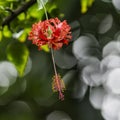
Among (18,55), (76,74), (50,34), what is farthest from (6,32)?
(76,74)

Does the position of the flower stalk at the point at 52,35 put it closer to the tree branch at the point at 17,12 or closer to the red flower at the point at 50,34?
the red flower at the point at 50,34

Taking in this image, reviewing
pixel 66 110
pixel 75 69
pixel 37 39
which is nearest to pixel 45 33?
pixel 37 39

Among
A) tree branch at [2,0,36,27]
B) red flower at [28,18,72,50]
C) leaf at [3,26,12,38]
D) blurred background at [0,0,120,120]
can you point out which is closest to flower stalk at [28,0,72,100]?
red flower at [28,18,72,50]

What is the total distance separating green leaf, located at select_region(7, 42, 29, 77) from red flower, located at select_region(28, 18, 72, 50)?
0.22m

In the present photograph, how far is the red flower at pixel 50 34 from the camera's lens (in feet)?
5.38

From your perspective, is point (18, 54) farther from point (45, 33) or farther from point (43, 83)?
point (43, 83)

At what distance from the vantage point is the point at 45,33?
1.66 metres

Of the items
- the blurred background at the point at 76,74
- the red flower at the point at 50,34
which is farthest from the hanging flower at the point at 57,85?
the blurred background at the point at 76,74

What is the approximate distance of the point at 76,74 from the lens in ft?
25.6

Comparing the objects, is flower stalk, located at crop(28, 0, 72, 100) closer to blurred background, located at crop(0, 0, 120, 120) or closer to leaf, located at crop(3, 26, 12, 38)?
leaf, located at crop(3, 26, 12, 38)

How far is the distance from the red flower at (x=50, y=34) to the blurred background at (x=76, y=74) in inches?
65.5

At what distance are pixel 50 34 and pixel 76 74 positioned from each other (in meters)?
6.17

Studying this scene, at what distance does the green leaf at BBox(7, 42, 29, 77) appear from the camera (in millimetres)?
1882

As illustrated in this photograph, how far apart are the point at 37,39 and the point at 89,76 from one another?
707 centimetres
